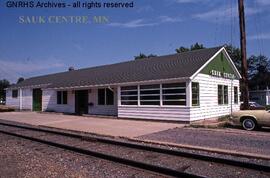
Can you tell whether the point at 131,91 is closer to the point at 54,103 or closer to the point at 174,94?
the point at 174,94

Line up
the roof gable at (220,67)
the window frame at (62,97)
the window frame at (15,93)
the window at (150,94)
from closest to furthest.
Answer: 1. the window at (150,94)
2. the roof gable at (220,67)
3. the window frame at (62,97)
4. the window frame at (15,93)

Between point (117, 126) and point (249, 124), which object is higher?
point (249, 124)

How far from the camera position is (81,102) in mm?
28031

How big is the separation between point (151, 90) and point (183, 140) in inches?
318

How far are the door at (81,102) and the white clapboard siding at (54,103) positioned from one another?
0.57 meters

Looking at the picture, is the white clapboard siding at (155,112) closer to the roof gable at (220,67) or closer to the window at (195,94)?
the window at (195,94)

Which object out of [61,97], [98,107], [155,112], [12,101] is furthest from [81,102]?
[12,101]

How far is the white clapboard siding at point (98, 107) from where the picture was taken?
24.3 m

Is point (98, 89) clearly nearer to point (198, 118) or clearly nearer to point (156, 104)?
point (156, 104)

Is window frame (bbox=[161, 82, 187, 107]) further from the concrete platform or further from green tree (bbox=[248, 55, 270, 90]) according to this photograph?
green tree (bbox=[248, 55, 270, 90])

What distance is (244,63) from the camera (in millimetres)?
18953

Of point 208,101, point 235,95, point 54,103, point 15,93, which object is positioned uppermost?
point 15,93

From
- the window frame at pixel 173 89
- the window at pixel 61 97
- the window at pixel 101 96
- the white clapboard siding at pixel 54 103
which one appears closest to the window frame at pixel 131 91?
the window frame at pixel 173 89

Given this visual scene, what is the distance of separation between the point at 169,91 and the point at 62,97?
14536mm
